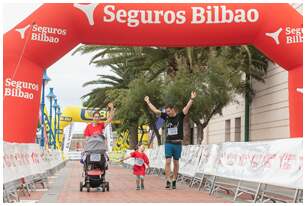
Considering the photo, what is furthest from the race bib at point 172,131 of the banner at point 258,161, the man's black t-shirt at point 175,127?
the banner at point 258,161

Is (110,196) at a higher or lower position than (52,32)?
lower

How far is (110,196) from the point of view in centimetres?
1139

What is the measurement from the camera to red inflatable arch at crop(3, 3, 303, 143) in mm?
13258

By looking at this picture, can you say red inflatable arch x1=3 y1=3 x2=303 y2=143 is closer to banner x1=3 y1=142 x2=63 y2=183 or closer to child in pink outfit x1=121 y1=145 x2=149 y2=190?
banner x1=3 y1=142 x2=63 y2=183

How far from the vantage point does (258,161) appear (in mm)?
10141

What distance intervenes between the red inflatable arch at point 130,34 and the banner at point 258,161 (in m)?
2.44

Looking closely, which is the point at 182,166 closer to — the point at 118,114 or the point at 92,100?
the point at 118,114

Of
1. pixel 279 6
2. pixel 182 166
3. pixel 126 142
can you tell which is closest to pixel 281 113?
pixel 182 166

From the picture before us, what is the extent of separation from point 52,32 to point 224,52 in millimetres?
10346

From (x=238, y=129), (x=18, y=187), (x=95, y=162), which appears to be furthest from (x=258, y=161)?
(x=238, y=129)

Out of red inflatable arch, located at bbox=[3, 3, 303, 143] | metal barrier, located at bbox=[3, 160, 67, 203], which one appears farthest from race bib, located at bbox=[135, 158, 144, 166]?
red inflatable arch, located at bbox=[3, 3, 303, 143]

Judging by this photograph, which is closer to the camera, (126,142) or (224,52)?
(224,52)

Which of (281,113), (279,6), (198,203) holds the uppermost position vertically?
(279,6)

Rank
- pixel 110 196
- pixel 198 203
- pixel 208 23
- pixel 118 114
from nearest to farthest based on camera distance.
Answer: pixel 198 203 → pixel 110 196 → pixel 208 23 → pixel 118 114
